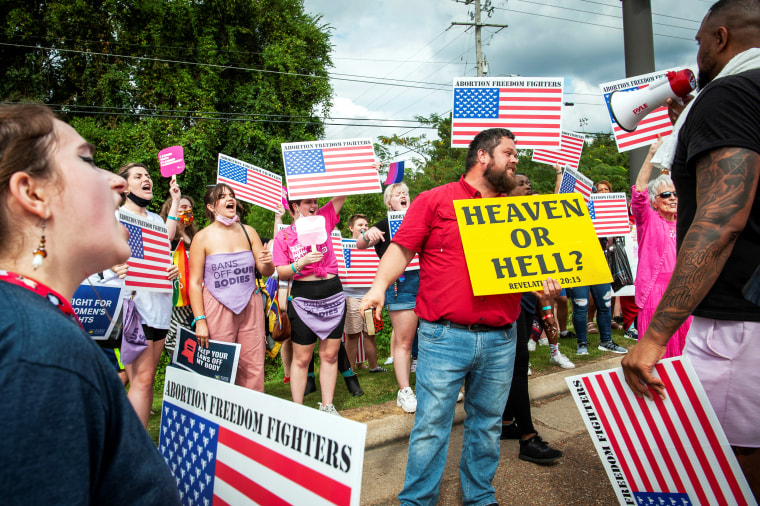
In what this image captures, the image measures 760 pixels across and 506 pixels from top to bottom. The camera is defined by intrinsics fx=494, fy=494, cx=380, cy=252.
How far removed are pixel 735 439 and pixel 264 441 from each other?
4.95 feet

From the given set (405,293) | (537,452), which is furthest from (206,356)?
(537,452)

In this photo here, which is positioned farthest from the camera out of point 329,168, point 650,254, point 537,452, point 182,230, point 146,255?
point 182,230

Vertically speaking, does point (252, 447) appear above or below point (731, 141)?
below

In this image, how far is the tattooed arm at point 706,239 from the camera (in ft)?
4.96

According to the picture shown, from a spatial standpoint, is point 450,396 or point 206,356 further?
point 206,356

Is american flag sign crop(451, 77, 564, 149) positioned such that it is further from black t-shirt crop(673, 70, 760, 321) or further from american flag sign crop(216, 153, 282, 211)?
black t-shirt crop(673, 70, 760, 321)

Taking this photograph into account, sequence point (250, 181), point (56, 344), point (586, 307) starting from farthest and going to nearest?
1. point (586, 307)
2. point (250, 181)
3. point (56, 344)

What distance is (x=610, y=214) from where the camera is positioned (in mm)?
6531

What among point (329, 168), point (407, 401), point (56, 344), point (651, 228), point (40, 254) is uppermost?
point (329, 168)

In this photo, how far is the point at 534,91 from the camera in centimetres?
438

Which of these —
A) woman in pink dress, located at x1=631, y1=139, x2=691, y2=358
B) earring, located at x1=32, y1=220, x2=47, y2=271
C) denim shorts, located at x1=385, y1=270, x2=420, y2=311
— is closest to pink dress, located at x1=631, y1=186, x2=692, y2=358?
woman in pink dress, located at x1=631, y1=139, x2=691, y2=358

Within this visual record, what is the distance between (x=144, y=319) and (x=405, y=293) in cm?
229

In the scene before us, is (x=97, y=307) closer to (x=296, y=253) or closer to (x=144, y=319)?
(x=144, y=319)

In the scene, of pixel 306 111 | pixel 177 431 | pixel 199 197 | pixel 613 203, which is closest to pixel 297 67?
pixel 306 111
